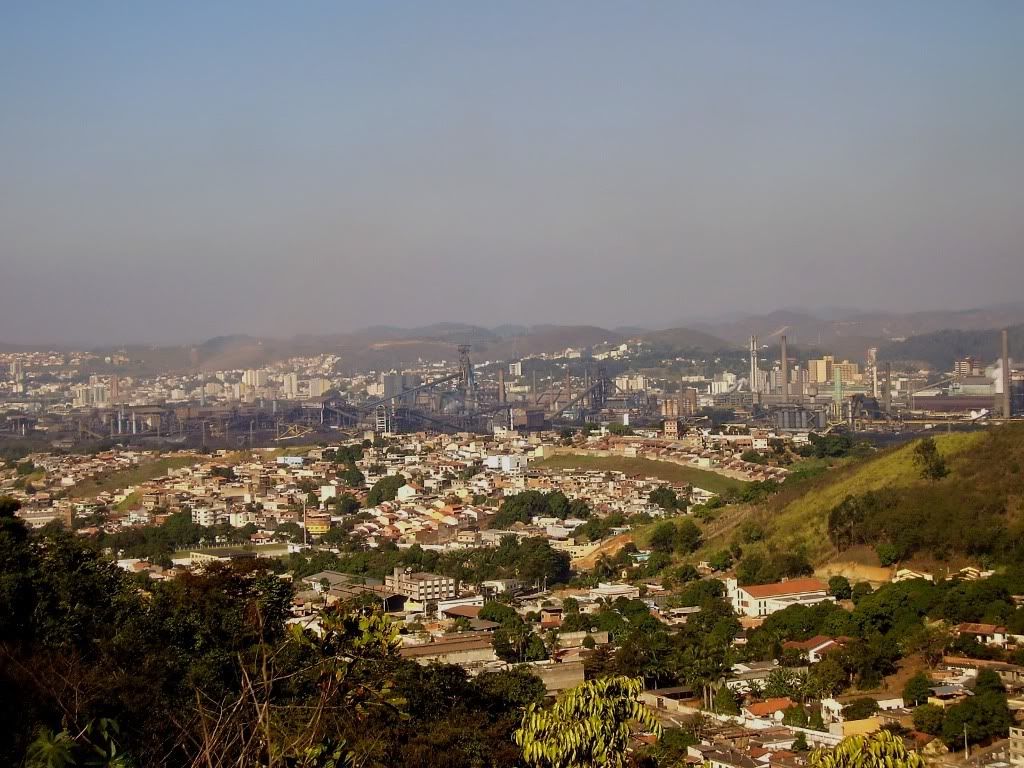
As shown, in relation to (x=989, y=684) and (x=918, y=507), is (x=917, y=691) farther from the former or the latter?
(x=918, y=507)

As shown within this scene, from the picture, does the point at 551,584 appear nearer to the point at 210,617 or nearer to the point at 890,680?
the point at 890,680

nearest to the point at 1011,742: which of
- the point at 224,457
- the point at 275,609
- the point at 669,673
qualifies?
the point at 669,673

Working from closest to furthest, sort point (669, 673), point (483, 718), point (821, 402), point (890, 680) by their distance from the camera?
1. point (483, 718)
2. point (890, 680)
3. point (669, 673)
4. point (821, 402)

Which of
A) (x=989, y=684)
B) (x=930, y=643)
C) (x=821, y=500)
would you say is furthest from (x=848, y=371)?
(x=989, y=684)

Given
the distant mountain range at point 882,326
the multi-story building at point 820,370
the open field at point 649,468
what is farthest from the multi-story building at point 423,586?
the distant mountain range at point 882,326

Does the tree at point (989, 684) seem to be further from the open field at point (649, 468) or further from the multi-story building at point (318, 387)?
the multi-story building at point (318, 387)

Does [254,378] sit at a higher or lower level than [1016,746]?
lower

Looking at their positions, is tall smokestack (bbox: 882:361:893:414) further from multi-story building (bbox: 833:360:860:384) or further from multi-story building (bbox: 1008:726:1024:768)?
multi-story building (bbox: 1008:726:1024:768)
